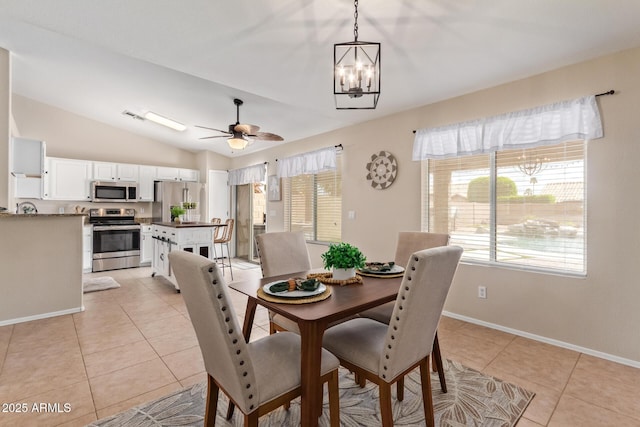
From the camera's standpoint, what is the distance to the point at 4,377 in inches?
83.3

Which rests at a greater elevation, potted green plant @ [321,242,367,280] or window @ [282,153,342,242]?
window @ [282,153,342,242]

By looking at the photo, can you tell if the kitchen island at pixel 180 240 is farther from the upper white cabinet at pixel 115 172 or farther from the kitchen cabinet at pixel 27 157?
the upper white cabinet at pixel 115 172

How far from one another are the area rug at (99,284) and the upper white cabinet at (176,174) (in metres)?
2.37

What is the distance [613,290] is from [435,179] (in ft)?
5.77

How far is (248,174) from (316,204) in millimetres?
2064

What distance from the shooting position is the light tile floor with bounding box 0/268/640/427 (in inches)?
70.4

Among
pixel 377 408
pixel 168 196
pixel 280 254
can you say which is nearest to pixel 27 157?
pixel 168 196

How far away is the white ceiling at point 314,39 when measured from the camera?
198 centimetres

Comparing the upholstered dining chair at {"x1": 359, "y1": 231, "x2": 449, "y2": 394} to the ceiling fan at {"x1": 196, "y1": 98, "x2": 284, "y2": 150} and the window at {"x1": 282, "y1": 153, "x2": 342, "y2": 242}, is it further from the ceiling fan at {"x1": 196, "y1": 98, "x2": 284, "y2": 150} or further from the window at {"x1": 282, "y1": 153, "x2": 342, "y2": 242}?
the ceiling fan at {"x1": 196, "y1": 98, "x2": 284, "y2": 150}

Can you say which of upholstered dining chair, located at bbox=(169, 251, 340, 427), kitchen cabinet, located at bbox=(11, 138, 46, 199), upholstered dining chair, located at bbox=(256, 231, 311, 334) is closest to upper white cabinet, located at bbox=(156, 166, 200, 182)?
kitchen cabinet, located at bbox=(11, 138, 46, 199)

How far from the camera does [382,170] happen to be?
3898mm

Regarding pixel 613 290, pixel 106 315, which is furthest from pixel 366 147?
pixel 106 315

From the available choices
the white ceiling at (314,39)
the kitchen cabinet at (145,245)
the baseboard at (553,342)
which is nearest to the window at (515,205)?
the baseboard at (553,342)

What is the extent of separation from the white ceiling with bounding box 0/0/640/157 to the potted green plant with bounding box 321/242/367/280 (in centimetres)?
156
